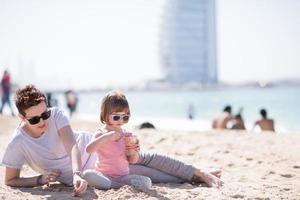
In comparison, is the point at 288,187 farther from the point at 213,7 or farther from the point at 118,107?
the point at 213,7

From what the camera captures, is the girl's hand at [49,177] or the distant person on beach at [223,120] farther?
the distant person on beach at [223,120]

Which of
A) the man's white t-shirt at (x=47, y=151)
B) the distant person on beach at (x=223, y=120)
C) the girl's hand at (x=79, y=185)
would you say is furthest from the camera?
the distant person on beach at (x=223, y=120)

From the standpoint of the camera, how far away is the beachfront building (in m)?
134

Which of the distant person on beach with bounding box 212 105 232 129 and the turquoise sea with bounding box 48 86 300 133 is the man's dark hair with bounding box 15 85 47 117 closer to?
the turquoise sea with bounding box 48 86 300 133

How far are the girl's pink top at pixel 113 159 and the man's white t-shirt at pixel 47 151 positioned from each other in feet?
0.65

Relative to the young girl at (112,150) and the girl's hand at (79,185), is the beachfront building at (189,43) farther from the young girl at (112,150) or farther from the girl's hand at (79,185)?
the girl's hand at (79,185)

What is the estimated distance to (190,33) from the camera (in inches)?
5507

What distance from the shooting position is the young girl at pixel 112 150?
10.8 feet

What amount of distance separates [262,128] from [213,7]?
141m

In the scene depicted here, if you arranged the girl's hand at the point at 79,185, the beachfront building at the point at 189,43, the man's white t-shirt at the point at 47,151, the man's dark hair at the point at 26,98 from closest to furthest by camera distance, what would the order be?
the girl's hand at the point at 79,185 < the man's dark hair at the point at 26,98 < the man's white t-shirt at the point at 47,151 < the beachfront building at the point at 189,43

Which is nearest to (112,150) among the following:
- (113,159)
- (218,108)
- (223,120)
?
(113,159)

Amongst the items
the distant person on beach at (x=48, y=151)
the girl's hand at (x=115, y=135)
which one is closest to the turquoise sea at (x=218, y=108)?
the distant person on beach at (x=48, y=151)

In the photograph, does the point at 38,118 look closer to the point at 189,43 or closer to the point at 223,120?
the point at 223,120

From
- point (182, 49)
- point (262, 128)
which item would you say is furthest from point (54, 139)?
point (182, 49)
